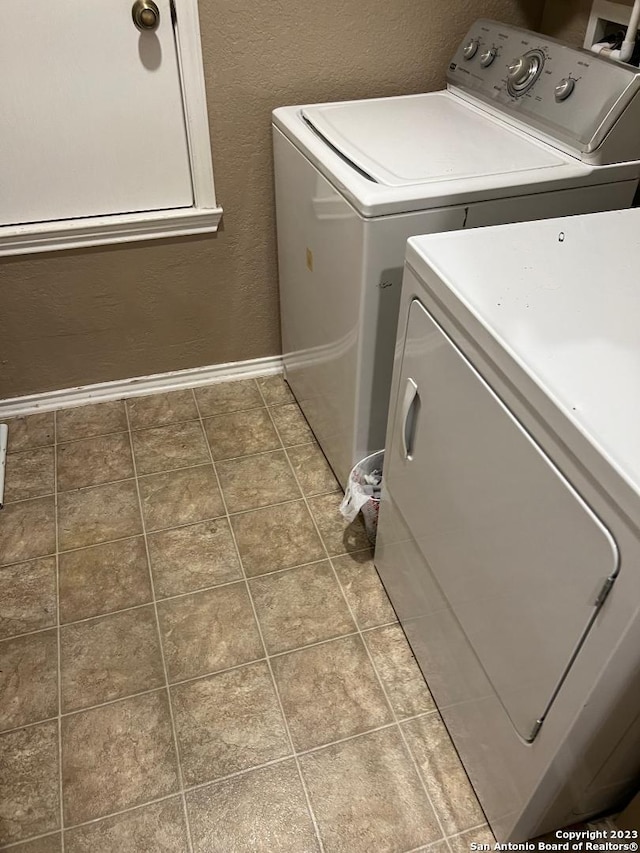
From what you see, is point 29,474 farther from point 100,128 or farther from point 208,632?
point 100,128

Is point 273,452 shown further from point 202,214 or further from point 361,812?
point 361,812

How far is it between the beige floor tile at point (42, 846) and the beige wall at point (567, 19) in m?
2.05

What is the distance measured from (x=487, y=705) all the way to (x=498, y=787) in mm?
156

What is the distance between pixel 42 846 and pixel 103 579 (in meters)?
0.57

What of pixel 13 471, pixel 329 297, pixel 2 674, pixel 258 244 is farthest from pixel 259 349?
pixel 2 674

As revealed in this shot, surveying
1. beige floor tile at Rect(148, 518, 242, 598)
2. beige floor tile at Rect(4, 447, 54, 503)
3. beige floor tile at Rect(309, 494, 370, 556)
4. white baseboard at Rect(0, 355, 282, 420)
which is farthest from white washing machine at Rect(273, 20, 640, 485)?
beige floor tile at Rect(4, 447, 54, 503)

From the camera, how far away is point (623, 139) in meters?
1.32

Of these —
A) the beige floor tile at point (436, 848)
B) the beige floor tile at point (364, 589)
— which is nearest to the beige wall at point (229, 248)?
the beige floor tile at point (364, 589)

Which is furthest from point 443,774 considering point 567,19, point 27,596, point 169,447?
point 567,19

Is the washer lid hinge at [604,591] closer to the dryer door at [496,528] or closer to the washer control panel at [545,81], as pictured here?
the dryer door at [496,528]

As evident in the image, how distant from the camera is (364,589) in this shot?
1582 millimetres

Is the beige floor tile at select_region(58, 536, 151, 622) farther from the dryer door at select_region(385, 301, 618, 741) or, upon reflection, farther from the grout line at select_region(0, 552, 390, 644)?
the dryer door at select_region(385, 301, 618, 741)

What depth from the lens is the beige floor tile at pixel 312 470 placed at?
1.83 m

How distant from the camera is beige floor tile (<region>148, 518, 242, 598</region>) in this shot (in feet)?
5.22
